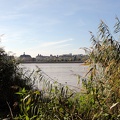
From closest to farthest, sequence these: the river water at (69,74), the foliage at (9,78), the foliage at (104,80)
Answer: the foliage at (104,80) < the river water at (69,74) < the foliage at (9,78)

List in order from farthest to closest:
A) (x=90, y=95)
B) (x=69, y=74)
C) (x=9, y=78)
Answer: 1. (x=69, y=74)
2. (x=9, y=78)
3. (x=90, y=95)

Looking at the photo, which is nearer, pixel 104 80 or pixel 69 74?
pixel 104 80

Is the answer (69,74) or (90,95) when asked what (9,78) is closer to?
(90,95)

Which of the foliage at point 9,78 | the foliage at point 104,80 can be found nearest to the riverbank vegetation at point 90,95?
the foliage at point 104,80

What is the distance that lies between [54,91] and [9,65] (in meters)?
5.48

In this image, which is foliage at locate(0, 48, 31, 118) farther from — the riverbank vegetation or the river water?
the riverbank vegetation

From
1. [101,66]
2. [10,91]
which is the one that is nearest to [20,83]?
[10,91]

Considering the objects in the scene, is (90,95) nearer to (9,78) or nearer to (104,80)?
(104,80)

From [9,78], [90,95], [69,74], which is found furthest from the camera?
[69,74]

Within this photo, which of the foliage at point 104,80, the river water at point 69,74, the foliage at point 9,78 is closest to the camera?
the foliage at point 104,80

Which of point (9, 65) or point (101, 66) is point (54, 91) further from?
point (9, 65)

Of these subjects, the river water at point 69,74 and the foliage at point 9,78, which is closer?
the river water at point 69,74

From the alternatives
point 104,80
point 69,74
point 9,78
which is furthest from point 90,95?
point 69,74

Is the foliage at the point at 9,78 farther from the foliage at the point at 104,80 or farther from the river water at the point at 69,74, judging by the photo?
the foliage at the point at 104,80
